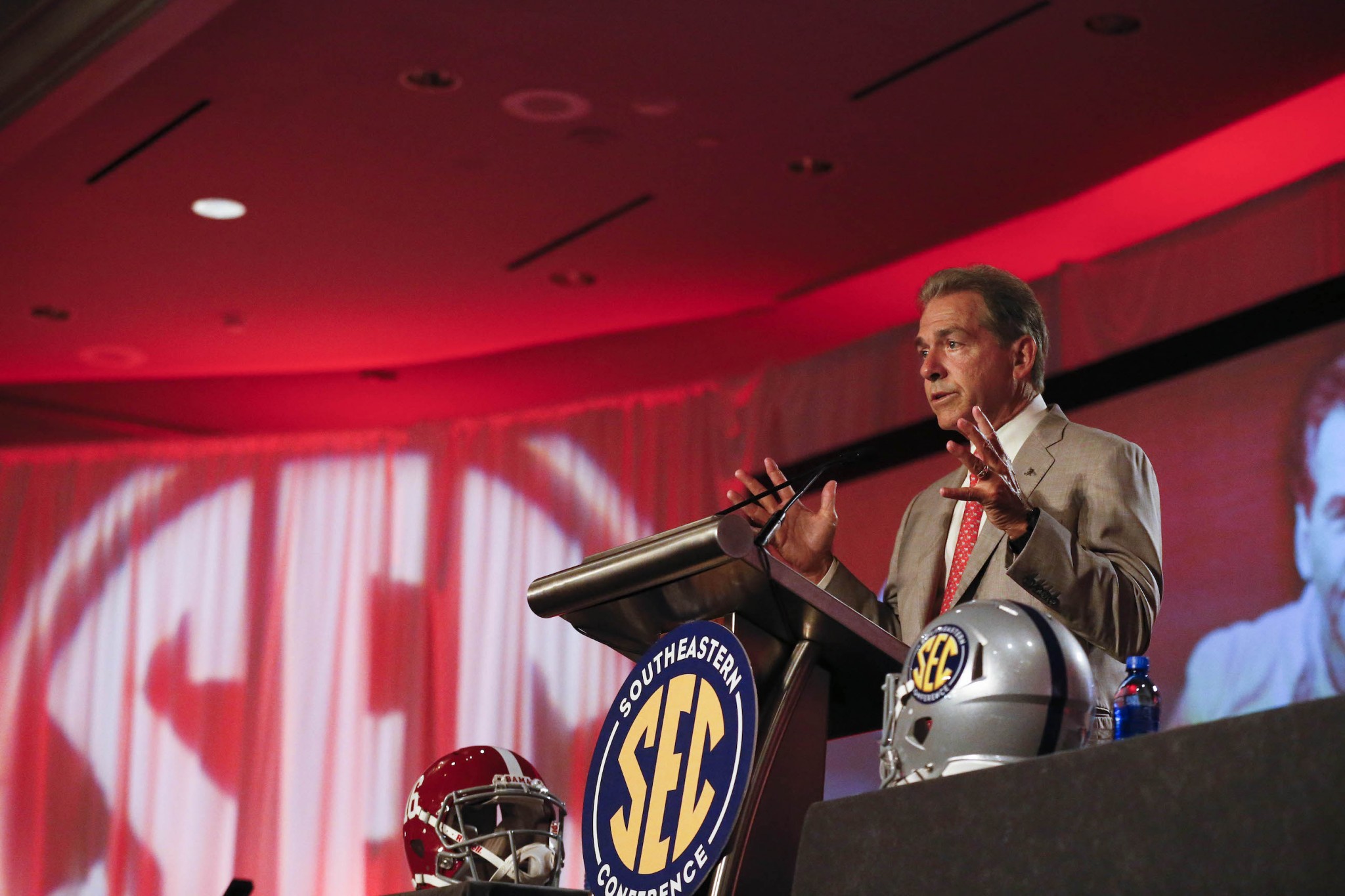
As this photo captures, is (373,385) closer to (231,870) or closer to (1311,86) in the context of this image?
(231,870)

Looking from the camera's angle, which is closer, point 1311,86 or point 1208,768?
point 1208,768

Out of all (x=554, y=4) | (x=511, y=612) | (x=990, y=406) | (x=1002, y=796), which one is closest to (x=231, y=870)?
(x=511, y=612)

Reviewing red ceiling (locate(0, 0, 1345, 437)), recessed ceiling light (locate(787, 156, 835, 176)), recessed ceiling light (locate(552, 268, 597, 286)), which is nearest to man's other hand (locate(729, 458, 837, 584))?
red ceiling (locate(0, 0, 1345, 437))

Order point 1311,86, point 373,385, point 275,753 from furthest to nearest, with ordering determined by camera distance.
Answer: point 373,385 < point 275,753 < point 1311,86

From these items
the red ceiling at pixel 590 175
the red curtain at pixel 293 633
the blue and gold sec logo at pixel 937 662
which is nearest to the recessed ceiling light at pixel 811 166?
the red ceiling at pixel 590 175

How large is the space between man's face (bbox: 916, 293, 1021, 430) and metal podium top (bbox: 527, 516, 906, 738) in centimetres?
54

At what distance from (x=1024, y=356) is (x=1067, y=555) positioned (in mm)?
503

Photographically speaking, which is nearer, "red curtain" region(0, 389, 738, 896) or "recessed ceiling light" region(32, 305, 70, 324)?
"recessed ceiling light" region(32, 305, 70, 324)

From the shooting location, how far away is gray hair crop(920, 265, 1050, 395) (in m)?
2.05

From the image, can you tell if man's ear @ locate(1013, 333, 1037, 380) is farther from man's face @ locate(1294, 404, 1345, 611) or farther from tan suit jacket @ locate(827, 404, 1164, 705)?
man's face @ locate(1294, 404, 1345, 611)

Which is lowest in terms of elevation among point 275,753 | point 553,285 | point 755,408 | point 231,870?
point 231,870

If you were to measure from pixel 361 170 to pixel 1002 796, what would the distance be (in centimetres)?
472

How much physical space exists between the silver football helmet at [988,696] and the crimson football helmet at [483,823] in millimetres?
667

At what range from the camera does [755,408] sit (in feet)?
21.1
